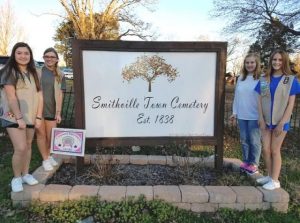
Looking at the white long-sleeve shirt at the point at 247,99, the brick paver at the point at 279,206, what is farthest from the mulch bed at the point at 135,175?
the white long-sleeve shirt at the point at 247,99

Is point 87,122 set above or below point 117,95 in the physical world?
below

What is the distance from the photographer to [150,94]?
14.7 ft

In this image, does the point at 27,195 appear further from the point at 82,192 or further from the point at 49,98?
the point at 49,98

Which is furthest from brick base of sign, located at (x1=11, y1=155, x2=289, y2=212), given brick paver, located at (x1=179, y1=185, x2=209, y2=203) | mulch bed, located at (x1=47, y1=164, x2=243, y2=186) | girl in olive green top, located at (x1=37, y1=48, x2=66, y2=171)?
girl in olive green top, located at (x1=37, y1=48, x2=66, y2=171)

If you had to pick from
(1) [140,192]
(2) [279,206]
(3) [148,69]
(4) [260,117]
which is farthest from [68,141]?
(2) [279,206]

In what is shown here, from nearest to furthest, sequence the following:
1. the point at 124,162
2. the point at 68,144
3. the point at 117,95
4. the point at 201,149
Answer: the point at 68,144
the point at 117,95
the point at 124,162
the point at 201,149

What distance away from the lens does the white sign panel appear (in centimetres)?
436

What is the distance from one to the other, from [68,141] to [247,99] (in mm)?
2376

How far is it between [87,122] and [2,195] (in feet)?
4.39

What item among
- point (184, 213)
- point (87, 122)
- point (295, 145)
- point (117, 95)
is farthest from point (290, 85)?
point (295, 145)

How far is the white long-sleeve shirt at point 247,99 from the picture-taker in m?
4.36

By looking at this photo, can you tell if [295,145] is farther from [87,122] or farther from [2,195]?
[2,195]

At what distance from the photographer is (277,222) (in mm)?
3469

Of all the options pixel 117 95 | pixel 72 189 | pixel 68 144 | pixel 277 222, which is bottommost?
pixel 277 222
